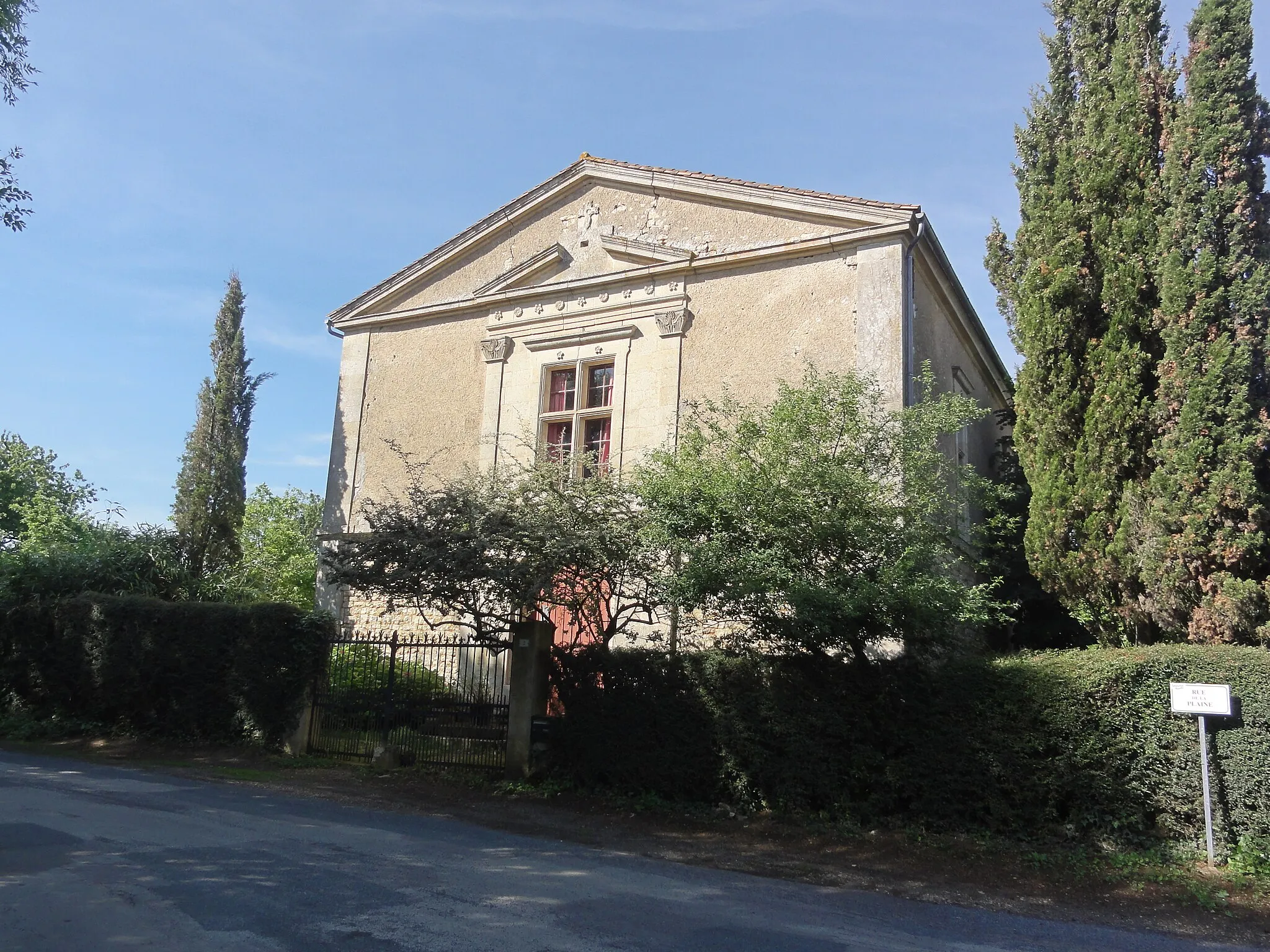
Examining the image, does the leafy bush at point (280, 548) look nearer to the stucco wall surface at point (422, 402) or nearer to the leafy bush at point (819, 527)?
the stucco wall surface at point (422, 402)

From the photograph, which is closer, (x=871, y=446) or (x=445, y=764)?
(x=871, y=446)

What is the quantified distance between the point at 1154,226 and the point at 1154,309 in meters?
1.04

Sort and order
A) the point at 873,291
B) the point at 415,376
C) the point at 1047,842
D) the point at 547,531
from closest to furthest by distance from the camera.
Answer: the point at 1047,842 → the point at 547,531 → the point at 873,291 → the point at 415,376

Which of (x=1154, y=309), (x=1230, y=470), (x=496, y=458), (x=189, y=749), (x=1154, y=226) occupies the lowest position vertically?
(x=189, y=749)

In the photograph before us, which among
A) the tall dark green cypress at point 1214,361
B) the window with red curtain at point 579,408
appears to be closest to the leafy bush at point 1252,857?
the tall dark green cypress at point 1214,361

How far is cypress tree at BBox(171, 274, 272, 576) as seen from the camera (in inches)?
863

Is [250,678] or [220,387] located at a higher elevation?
[220,387]

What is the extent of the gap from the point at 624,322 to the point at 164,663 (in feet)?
30.7

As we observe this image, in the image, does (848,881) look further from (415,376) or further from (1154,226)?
(415,376)

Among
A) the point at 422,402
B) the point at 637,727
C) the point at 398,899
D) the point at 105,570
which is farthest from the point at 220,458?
the point at 398,899

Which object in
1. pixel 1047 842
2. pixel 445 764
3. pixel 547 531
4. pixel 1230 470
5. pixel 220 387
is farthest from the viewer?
pixel 220 387

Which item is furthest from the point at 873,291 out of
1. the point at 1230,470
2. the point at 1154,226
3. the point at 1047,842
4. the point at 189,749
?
the point at 189,749

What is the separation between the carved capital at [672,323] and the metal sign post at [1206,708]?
9.38 metres

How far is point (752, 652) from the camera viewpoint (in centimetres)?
1043
